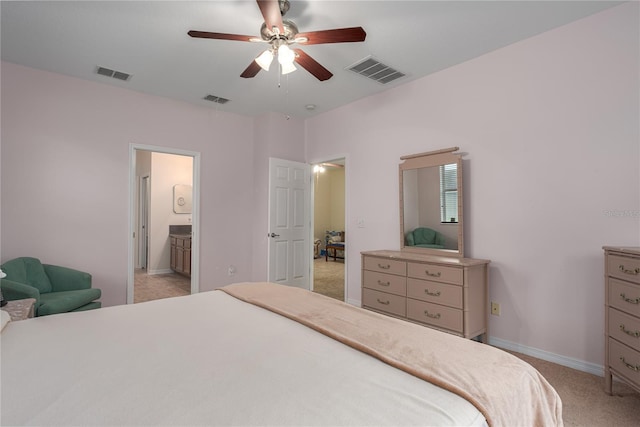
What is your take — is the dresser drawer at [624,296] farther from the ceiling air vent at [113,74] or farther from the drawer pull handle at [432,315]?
the ceiling air vent at [113,74]

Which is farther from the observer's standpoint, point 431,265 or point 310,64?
point 431,265

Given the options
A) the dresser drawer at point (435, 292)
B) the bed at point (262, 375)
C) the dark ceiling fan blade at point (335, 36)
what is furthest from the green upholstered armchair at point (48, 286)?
the dresser drawer at point (435, 292)

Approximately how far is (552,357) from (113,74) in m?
4.92

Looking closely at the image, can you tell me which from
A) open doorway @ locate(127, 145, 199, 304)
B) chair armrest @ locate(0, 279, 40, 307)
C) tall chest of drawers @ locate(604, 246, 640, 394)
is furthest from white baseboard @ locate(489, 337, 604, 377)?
open doorway @ locate(127, 145, 199, 304)

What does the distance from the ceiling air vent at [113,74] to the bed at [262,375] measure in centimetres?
272

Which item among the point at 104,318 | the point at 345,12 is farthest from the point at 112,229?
the point at 345,12

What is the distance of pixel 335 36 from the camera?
2105 mm

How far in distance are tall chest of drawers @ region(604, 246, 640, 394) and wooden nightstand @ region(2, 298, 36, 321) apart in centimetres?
385

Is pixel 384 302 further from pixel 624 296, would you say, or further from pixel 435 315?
pixel 624 296

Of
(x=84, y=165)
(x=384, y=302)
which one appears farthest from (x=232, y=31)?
(x=384, y=302)

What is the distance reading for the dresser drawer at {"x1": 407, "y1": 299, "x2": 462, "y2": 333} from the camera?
2748mm

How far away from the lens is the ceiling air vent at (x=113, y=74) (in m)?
3.37

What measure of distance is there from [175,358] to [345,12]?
8.06 feet

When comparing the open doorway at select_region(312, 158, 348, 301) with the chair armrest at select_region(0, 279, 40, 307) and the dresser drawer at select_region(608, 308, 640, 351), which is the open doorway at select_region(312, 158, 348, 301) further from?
the dresser drawer at select_region(608, 308, 640, 351)
